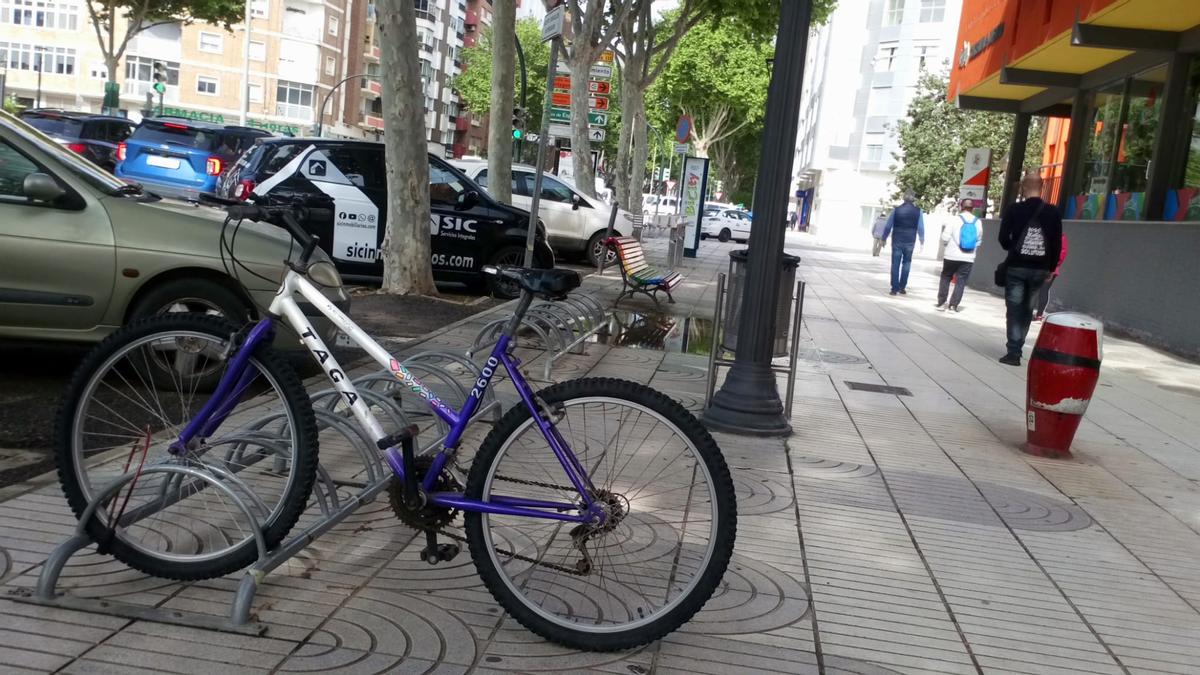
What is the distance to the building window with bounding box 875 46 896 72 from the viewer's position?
6141cm

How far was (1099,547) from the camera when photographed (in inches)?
200

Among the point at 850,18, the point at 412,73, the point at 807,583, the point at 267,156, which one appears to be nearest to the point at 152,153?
the point at 267,156

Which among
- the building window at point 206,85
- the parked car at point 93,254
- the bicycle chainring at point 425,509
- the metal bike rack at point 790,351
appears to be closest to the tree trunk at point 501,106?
the metal bike rack at point 790,351

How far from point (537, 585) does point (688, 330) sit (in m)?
8.61

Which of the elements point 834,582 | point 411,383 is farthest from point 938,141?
point 411,383

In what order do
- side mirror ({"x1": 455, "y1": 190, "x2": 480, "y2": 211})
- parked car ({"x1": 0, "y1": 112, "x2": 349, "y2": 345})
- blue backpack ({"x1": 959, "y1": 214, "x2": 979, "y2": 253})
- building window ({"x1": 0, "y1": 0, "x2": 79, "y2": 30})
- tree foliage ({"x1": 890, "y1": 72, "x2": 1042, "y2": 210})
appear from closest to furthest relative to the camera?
parked car ({"x1": 0, "y1": 112, "x2": 349, "y2": 345}), side mirror ({"x1": 455, "y1": 190, "x2": 480, "y2": 211}), blue backpack ({"x1": 959, "y1": 214, "x2": 979, "y2": 253}), tree foliage ({"x1": 890, "y1": 72, "x2": 1042, "y2": 210}), building window ({"x1": 0, "y1": 0, "x2": 79, "y2": 30})

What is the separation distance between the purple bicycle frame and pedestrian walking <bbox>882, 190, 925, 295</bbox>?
52.7ft

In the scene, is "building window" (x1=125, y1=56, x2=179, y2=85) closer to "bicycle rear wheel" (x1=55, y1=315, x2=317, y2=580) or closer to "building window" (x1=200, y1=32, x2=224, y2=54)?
"building window" (x1=200, y1=32, x2=224, y2=54)

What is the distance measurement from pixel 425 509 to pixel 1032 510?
3556 millimetres

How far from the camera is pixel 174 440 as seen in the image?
360 cm

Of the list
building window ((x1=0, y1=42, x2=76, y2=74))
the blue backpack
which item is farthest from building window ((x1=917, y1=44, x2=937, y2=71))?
building window ((x1=0, y1=42, x2=76, y2=74))

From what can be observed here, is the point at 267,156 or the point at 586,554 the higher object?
the point at 267,156

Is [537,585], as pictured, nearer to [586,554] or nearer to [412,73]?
[586,554]

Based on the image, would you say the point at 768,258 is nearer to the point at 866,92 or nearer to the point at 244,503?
the point at 244,503
